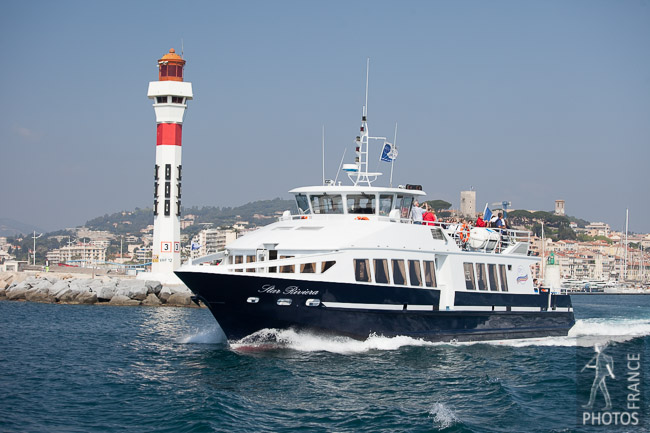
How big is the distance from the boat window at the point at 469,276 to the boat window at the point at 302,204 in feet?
17.7

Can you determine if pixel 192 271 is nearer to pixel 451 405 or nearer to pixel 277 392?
pixel 277 392

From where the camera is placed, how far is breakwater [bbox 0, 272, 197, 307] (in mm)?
49156

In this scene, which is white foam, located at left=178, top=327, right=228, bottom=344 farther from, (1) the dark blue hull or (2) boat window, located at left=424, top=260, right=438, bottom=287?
(2) boat window, located at left=424, top=260, right=438, bottom=287

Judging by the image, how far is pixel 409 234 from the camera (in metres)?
22.9

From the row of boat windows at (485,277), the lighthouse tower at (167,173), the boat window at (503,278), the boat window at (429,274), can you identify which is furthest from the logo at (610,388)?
the lighthouse tower at (167,173)

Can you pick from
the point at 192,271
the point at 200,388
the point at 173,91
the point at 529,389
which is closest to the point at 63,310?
the point at 173,91

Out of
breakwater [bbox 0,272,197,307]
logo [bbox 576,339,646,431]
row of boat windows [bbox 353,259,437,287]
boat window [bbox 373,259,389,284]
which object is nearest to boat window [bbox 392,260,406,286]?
row of boat windows [bbox 353,259,437,287]

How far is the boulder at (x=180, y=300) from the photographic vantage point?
160 feet

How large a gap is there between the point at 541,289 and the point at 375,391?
1270 centimetres

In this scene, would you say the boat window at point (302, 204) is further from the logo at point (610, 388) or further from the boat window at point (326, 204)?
the logo at point (610, 388)

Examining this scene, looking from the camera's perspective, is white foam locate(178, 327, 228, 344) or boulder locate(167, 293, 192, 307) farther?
boulder locate(167, 293, 192, 307)

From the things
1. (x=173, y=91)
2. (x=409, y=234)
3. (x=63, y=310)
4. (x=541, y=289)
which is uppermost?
(x=173, y=91)

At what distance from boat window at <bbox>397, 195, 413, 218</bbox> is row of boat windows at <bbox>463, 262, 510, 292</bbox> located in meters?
2.49

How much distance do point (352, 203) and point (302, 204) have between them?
184 cm
